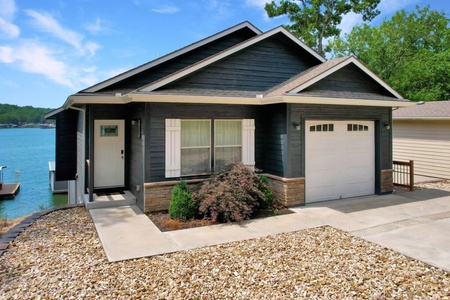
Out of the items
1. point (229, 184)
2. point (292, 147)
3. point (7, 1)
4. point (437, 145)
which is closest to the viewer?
point (229, 184)

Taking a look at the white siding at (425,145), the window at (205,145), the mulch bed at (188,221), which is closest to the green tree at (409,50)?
the white siding at (425,145)

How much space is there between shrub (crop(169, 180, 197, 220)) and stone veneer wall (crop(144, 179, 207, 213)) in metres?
0.55

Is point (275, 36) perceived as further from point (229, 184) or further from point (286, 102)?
point (229, 184)

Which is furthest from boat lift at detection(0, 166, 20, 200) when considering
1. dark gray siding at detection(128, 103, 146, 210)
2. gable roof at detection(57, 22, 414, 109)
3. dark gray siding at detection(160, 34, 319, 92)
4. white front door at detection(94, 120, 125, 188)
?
dark gray siding at detection(160, 34, 319, 92)

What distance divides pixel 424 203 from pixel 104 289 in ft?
26.8

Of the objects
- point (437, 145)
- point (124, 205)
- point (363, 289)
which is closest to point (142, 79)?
point (124, 205)

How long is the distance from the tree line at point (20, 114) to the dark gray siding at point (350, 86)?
93.5 meters

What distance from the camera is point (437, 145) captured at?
13320 mm

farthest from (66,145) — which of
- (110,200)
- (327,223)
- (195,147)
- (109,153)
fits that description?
(327,223)

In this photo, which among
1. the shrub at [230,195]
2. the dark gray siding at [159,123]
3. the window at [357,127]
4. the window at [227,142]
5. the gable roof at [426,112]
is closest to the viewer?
the shrub at [230,195]

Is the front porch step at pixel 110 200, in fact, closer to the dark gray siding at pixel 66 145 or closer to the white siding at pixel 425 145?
the dark gray siding at pixel 66 145

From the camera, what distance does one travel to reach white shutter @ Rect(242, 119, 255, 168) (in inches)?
352

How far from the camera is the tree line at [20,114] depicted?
8838 cm

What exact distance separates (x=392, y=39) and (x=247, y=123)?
28.0 meters
